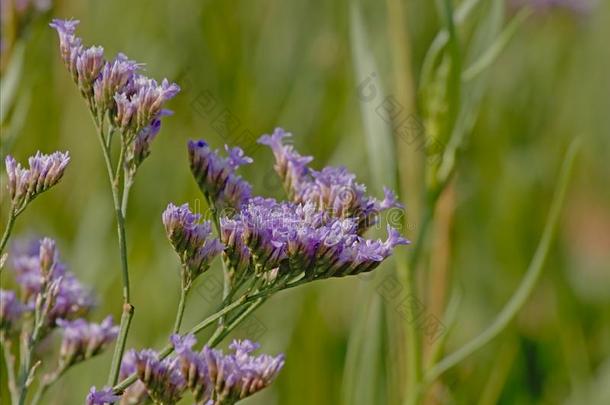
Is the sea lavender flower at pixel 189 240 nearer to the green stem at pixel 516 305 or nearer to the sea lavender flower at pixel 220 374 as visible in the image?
the sea lavender flower at pixel 220 374

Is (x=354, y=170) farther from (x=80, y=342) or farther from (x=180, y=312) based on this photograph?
(x=180, y=312)

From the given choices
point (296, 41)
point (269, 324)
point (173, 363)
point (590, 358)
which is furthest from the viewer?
point (296, 41)

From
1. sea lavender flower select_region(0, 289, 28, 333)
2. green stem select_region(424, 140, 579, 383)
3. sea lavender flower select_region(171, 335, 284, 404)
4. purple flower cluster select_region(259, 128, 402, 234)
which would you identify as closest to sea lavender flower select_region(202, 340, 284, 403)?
sea lavender flower select_region(171, 335, 284, 404)

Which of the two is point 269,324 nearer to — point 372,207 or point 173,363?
point 372,207

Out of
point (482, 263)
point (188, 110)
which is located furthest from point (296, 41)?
point (482, 263)

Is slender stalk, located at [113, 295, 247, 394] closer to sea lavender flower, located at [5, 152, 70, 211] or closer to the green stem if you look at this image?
sea lavender flower, located at [5, 152, 70, 211]

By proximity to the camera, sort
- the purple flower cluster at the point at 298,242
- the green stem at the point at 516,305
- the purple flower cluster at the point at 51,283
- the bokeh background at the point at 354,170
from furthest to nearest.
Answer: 1. the bokeh background at the point at 354,170
2. the green stem at the point at 516,305
3. the purple flower cluster at the point at 51,283
4. the purple flower cluster at the point at 298,242

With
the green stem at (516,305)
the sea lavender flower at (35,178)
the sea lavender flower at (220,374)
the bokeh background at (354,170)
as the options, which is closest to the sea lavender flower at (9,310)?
the sea lavender flower at (35,178)
